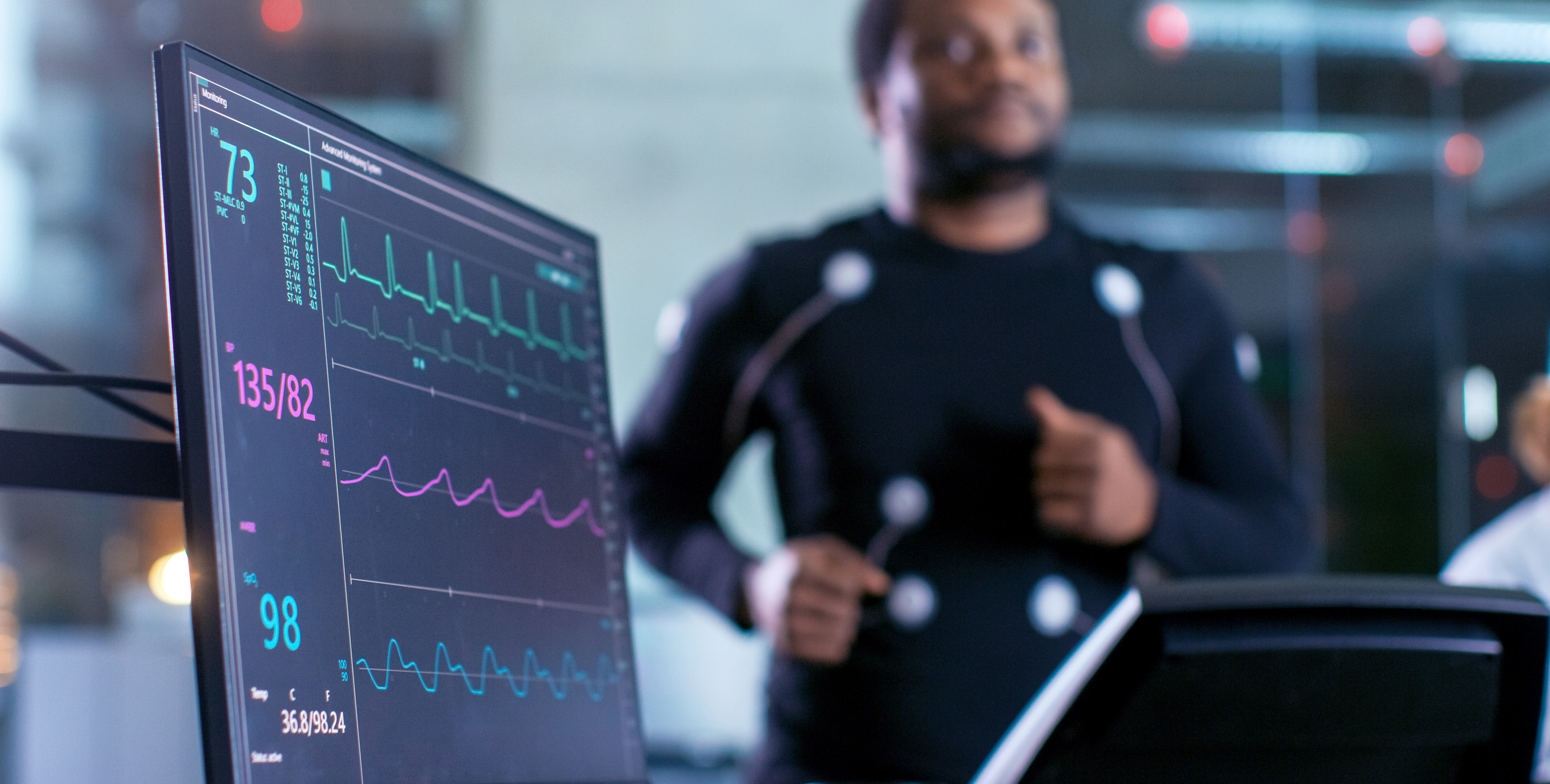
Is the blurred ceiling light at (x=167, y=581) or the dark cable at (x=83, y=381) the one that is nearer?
the dark cable at (x=83, y=381)

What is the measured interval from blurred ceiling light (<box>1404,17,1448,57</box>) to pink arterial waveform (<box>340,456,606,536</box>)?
4459 mm

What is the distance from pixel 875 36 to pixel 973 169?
219 mm

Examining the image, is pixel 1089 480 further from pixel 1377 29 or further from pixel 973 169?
pixel 1377 29

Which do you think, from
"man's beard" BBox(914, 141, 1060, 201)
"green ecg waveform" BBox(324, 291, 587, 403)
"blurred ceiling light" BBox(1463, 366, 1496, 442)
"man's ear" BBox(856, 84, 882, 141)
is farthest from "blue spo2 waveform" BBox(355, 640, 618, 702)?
"blurred ceiling light" BBox(1463, 366, 1496, 442)

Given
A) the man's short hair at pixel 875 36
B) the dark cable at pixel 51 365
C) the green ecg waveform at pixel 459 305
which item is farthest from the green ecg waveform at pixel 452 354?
the man's short hair at pixel 875 36

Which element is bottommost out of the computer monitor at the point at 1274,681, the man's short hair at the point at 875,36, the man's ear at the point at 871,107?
the computer monitor at the point at 1274,681

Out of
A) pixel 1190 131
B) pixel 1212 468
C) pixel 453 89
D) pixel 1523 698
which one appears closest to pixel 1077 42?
pixel 1190 131

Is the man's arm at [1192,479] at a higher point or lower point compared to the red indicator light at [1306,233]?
lower

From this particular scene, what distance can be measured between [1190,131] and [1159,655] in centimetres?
411

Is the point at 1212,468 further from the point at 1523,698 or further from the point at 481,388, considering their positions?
the point at 481,388

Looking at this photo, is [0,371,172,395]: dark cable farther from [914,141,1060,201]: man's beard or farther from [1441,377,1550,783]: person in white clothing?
[1441,377,1550,783]: person in white clothing

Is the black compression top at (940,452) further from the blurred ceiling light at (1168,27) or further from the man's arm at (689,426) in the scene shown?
the blurred ceiling light at (1168,27)

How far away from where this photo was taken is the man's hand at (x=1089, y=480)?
4.13 feet

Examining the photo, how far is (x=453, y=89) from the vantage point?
3.85m
